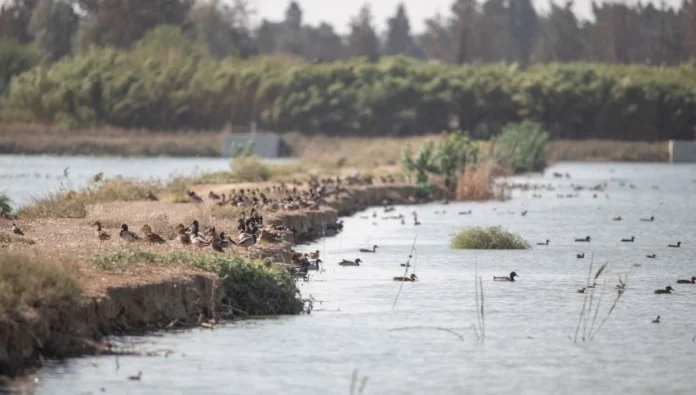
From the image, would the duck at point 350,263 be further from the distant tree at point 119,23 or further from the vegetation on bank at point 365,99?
the distant tree at point 119,23

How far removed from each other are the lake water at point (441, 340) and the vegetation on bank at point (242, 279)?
0.35m

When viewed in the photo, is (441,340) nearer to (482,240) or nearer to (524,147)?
(482,240)

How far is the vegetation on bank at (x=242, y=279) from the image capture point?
74.9 ft

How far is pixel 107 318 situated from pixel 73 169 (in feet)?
198

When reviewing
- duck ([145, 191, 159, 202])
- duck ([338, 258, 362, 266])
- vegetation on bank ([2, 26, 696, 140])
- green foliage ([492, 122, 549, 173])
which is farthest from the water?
duck ([338, 258, 362, 266])

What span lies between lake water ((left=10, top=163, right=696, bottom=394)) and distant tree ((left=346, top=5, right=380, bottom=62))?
13911 cm

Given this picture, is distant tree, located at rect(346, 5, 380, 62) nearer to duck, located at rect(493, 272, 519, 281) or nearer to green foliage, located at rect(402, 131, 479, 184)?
Result: green foliage, located at rect(402, 131, 479, 184)

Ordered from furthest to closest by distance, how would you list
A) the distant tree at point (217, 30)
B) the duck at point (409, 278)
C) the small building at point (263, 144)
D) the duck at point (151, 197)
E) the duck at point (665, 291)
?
the distant tree at point (217, 30) → the small building at point (263, 144) → the duck at point (151, 197) → the duck at point (409, 278) → the duck at point (665, 291)

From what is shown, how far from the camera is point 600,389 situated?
18.9 m

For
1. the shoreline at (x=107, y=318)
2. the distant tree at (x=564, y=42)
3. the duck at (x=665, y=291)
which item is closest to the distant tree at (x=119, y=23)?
the distant tree at (x=564, y=42)

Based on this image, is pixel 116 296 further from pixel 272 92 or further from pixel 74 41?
pixel 74 41

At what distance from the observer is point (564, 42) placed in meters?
177

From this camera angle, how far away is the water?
60.2 m

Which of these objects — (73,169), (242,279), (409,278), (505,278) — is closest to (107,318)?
(242,279)
